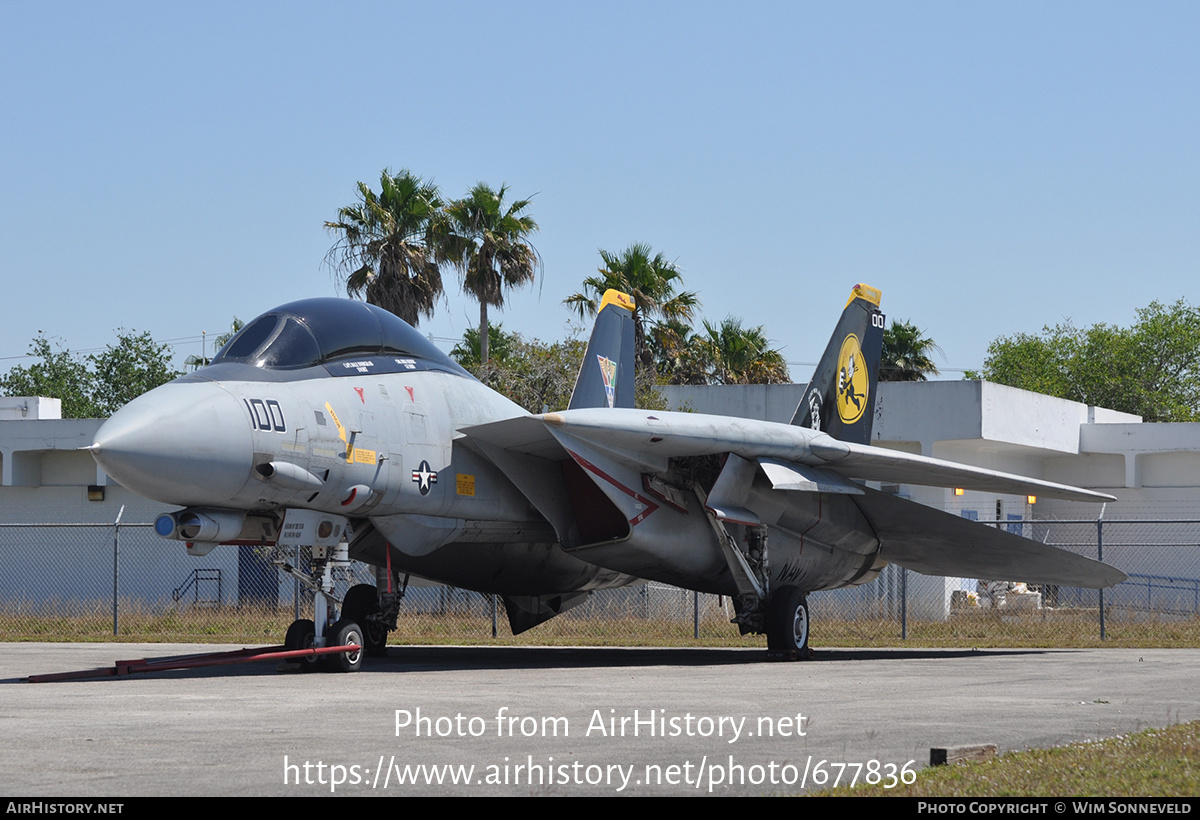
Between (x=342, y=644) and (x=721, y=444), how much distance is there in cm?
446

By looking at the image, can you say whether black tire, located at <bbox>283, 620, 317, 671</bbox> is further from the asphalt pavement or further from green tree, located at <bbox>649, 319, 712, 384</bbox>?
green tree, located at <bbox>649, 319, 712, 384</bbox>

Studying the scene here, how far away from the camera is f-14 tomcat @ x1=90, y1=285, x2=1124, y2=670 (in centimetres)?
1112

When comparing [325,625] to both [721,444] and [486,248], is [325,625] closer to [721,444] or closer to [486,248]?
[721,444]

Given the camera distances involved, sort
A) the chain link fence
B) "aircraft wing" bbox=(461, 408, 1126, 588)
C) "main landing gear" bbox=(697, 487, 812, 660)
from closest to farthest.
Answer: "aircraft wing" bbox=(461, 408, 1126, 588) < "main landing gear" bbox=(697, 487, 812, 660) < the chain link fence

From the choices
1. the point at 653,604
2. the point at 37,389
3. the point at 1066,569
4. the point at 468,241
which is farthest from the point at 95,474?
the point at 37,389

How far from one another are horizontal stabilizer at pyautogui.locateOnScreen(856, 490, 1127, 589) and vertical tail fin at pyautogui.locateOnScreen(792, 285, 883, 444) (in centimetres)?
137

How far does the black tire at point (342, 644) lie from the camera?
11.8m

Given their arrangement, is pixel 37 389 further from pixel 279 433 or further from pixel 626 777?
pixel 626 777

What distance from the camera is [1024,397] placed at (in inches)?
1276

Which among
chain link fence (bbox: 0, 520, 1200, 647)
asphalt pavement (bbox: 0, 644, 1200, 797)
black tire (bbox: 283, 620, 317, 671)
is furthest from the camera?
chain link fence (bbox: 0, 520, 1200, 647)

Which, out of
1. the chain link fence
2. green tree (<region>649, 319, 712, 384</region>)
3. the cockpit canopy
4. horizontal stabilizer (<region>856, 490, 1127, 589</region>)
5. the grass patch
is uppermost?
green tree (<region>649, 319, 712, 384</region>)

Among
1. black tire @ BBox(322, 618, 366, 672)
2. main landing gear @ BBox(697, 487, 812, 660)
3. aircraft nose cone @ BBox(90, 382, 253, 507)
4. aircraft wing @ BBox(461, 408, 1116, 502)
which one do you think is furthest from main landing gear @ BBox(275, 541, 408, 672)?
main landing gear @ BBox(697, 487, 812, 660)

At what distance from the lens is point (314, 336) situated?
39.5ft

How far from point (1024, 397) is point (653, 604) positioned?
470 inches
